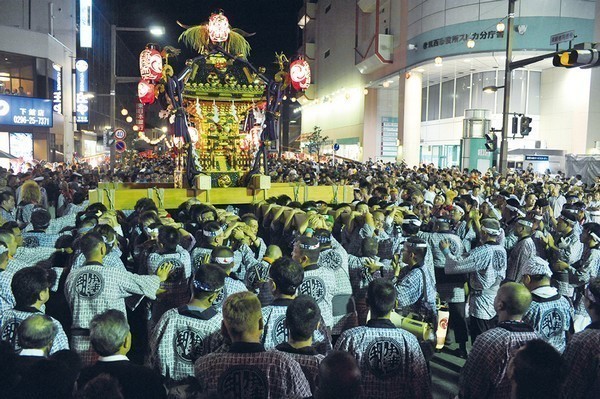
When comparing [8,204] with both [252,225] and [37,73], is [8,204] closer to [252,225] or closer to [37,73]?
[252,225]

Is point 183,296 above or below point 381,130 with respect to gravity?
below

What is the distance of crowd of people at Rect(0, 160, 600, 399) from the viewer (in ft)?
9.93

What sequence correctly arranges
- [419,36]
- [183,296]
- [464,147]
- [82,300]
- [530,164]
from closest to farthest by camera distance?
1. [82,300]
2. [183,296]
3. [530,164]
4. [464,147]
5. [419,36]

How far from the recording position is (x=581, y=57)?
11812 mm

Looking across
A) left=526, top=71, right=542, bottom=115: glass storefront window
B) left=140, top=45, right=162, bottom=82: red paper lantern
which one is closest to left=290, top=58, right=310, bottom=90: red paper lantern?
left=140, top=45, right=162, bottom=82: red paper lantern

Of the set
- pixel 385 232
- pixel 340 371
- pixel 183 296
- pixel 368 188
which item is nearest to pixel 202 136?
pixel 368 188

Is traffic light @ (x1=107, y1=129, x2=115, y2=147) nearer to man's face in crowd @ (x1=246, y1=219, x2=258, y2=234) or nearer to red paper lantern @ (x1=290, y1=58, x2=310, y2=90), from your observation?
red paper lantern @ (x1=290, y1=58, x2=310, y2=90)

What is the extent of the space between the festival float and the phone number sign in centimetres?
1756

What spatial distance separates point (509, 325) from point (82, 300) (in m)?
3.44

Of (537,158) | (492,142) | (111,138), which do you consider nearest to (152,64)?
(111,138)

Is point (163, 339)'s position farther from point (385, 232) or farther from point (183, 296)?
point (385, 232)

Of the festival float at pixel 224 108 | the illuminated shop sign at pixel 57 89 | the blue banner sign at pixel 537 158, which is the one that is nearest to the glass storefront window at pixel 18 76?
the illuminated shop sign at pixel 57 89

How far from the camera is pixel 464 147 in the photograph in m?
26.7

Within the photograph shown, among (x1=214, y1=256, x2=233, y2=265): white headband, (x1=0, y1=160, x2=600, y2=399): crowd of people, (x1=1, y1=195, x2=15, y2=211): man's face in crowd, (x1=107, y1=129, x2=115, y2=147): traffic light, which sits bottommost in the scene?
(x1=0, y1=160, x2=600, y2=399): crowd of people
